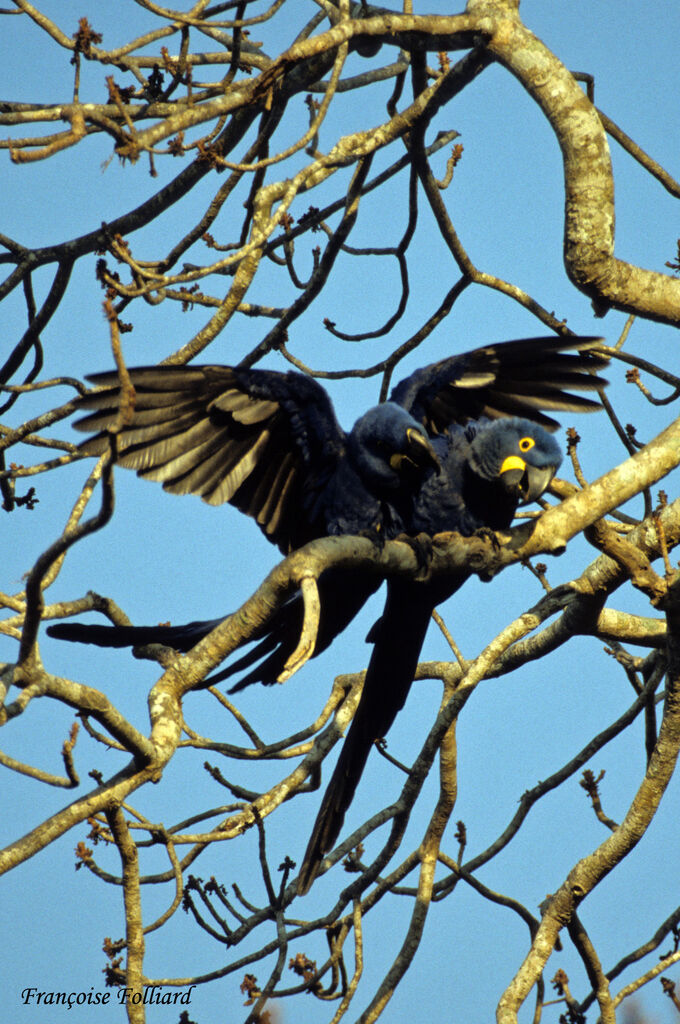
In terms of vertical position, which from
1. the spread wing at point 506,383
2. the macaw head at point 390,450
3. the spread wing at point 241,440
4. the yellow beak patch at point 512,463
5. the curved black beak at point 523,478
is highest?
the spread wing at point 506,383

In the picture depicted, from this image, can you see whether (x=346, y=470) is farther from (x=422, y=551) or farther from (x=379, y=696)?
(x=379, y=696)

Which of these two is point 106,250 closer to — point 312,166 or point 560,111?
point 312,166

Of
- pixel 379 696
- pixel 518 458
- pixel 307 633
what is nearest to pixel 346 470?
pixel 518 458

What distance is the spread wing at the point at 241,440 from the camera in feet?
12.4

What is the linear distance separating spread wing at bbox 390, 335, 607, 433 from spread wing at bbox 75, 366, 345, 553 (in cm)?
50

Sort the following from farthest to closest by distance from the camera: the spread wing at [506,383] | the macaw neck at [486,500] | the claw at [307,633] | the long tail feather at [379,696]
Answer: the spread wing at [506,383]
the macaw neck at [486,500]
the long tail feather at [379,696]
the claw at [307,633]

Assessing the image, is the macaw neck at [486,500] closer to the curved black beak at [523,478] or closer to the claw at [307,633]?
the curved black beak at [523,478]

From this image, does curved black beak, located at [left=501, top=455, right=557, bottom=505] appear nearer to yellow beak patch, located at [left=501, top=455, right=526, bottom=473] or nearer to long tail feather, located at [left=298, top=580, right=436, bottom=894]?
yellow beak patch, located at [left=501, top=455, right=526, bottom=473]

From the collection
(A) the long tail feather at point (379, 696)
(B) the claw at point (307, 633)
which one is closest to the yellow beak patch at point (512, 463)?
(A) the long tail feather at point (379, 696)

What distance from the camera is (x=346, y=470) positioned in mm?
4031

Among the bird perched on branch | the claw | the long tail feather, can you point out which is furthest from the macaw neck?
the claw

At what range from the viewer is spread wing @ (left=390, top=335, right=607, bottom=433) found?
4.34 m

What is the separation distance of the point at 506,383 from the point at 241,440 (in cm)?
139

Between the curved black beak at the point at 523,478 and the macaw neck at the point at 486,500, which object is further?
the macaw neck at the point at 486,500
